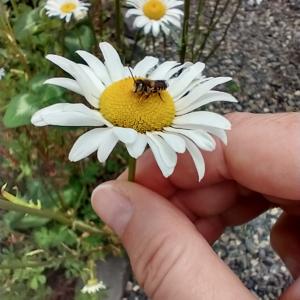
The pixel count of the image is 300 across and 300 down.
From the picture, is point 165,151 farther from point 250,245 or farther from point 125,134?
point 250,245

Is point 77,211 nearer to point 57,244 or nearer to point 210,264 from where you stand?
point 57,244

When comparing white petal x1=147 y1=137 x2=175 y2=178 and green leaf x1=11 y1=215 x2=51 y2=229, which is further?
green leaf x1=11 y1=215 x2=51 y2=229

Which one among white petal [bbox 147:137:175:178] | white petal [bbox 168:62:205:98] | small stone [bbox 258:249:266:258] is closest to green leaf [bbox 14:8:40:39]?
white petal [bbox 168:62:205:98]

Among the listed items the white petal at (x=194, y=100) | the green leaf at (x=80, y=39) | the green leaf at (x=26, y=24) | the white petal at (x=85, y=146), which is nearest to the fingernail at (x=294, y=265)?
the white petal at (x=194, y=100)

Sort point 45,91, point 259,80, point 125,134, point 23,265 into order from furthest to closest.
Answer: point 259,80, point 45,91, point 23,265, point 125,134

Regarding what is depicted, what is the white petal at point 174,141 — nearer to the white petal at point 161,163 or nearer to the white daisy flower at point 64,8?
the white petal at point 161,163

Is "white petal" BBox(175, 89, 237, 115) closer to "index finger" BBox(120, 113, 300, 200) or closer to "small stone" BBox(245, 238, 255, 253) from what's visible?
"index finger" BBox(120, 113, 300, 200)

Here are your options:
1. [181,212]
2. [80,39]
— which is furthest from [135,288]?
[80,39]
